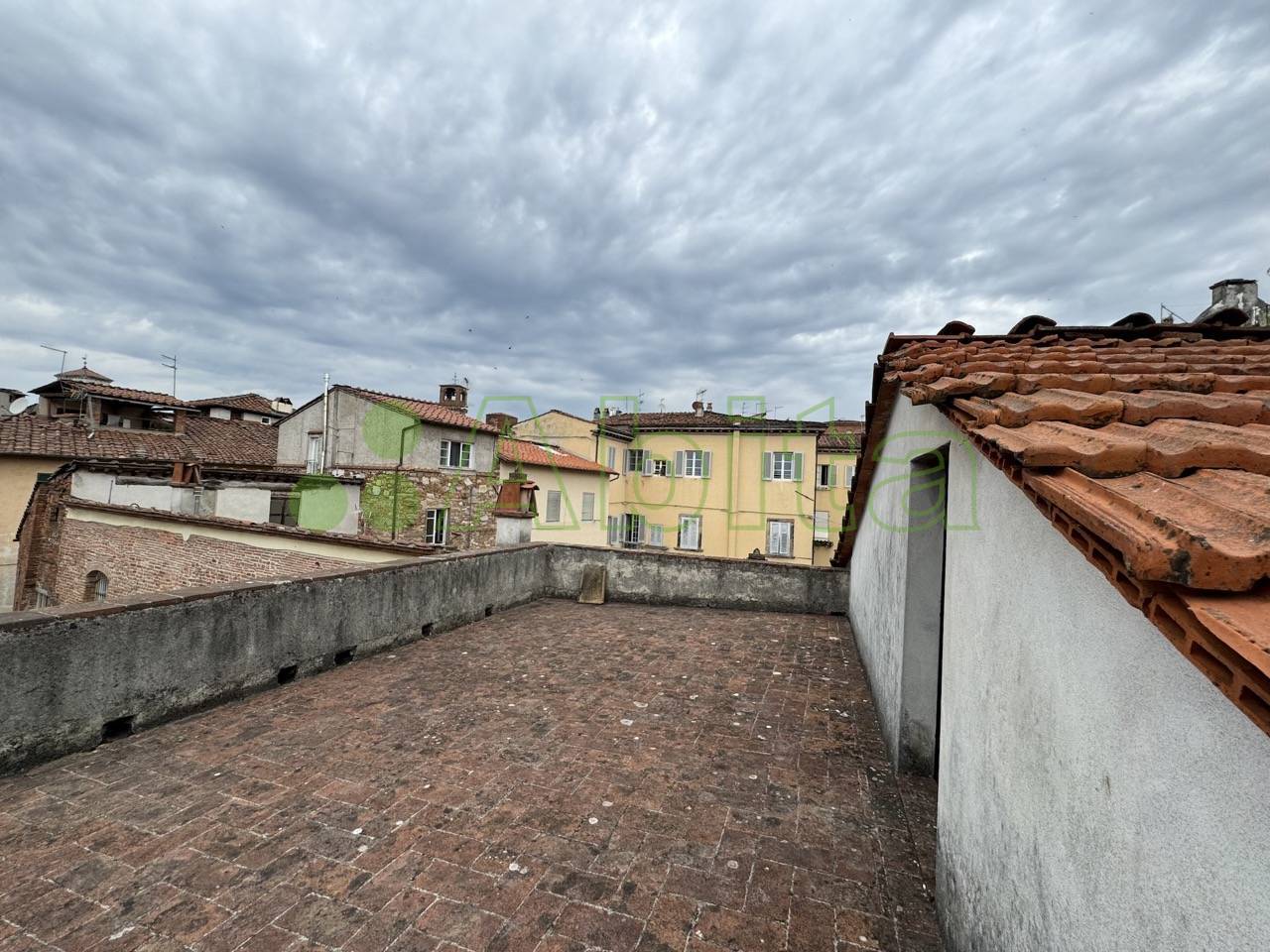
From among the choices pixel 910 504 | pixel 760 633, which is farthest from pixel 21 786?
pixel 760 633

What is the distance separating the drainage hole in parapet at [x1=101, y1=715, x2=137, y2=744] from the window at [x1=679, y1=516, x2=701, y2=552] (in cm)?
2222

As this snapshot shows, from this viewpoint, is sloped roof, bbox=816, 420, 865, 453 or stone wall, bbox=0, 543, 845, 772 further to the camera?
sloped roof, bbox=816, 420, 865, 453

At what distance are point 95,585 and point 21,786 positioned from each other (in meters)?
12.2

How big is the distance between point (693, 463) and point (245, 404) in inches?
1073

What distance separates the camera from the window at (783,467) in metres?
24.0

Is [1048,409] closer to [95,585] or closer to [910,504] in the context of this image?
[910,504]

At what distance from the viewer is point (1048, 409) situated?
1777 mm

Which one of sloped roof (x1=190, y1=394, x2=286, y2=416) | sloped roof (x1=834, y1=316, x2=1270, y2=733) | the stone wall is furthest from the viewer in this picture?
sloped roof (x1=190, y1=394, x2=286, y2=416)

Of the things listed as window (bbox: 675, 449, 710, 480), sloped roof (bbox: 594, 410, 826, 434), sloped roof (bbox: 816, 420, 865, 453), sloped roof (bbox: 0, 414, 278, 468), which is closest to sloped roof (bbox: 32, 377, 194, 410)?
sloped roof (bbox: 0, 414, 278, 468)

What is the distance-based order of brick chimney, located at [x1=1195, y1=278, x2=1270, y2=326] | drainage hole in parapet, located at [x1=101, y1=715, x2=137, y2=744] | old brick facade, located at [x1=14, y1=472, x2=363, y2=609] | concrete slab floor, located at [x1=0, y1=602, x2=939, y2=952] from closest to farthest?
concrete slab floor, located at [x1=0, y1=602, x2=939, y2=952]
drainage hole in parapet, located at [x1=101, y1=715, x2=137, y2=744]
brick chimney, located at [x1=1195, y1=278, x2=1270, y2=326]
old brick facade, located at [x1=14, y1=472, x2=363, y2=609]

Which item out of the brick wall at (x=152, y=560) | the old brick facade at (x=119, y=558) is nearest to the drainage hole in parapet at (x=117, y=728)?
the old brick facade at (x=119, y=558)

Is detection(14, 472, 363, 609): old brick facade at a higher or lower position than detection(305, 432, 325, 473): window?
lower

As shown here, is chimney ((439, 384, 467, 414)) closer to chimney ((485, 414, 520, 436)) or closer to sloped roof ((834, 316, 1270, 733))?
chimney ((485, 414, 520, 436))

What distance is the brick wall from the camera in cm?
961
